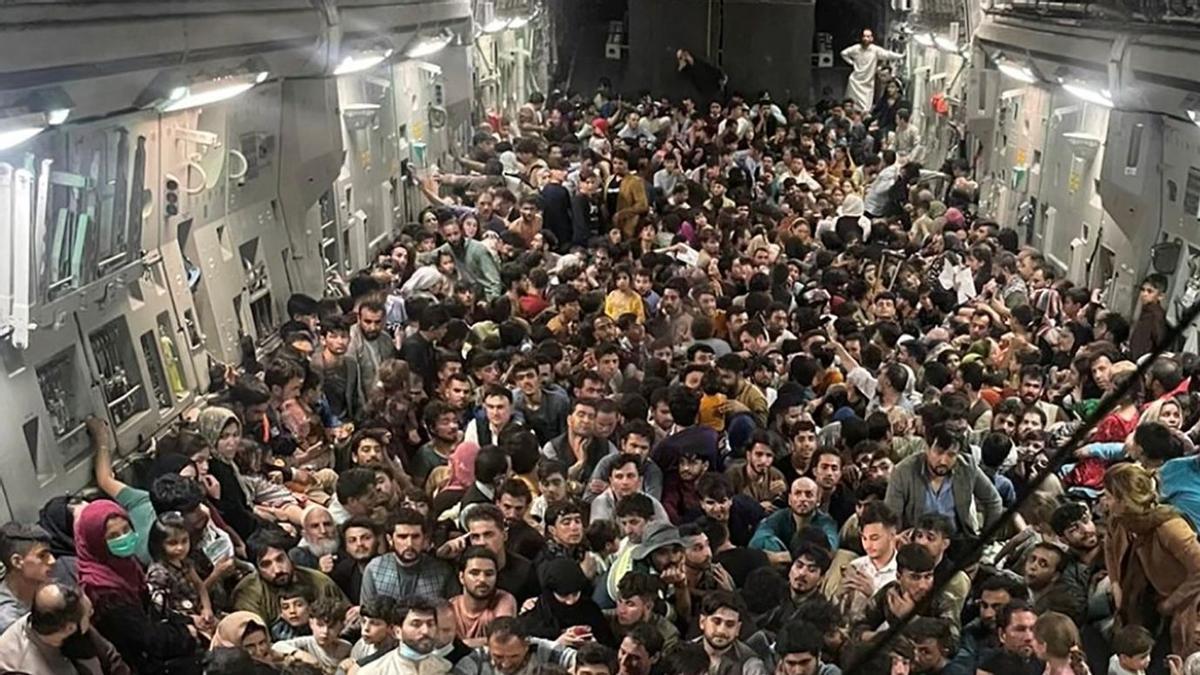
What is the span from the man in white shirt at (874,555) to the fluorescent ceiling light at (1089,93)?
397 cm

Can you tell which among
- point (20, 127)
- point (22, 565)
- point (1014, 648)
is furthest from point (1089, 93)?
point (22, 565)

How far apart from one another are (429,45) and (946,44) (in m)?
5.26

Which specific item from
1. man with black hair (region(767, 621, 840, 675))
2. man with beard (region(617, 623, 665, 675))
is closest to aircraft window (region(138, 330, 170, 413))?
man with beard (region(617, 623, 665, 675))

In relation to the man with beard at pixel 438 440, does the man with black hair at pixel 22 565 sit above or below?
above

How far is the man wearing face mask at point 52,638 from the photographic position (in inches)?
134

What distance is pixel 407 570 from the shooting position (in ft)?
13.2

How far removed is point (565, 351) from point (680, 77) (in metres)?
13.2

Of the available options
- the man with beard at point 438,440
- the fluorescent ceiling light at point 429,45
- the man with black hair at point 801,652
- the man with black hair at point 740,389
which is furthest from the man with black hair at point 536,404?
the fluorescent ceiling light at point 429,45

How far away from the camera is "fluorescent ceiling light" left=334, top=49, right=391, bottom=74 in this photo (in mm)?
8094

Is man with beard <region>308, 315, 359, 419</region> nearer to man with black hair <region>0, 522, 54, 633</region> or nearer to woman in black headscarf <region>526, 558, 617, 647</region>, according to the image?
man with black hair <region>0, 522, 54, 633</region>

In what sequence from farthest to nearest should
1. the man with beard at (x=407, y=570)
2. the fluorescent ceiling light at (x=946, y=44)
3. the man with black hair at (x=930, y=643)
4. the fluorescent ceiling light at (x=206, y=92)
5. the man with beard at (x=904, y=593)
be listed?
the fluorescent ceiling light at (x=946, y=44) → the fluorescent ceiling light at (x=206, y=92) → the man with beard at (x=407, y=570) → the man with beard at (x=904, y=593) → the man with black hair at (x=930, y=643)

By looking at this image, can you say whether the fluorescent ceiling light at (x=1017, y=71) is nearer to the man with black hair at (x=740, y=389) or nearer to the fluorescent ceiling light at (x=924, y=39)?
the fluorescent ceiling light at (x=924, y=39)

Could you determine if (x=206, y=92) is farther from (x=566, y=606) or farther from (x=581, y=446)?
(x=566, y=606)

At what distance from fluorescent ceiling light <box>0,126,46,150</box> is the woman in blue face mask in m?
1.26
